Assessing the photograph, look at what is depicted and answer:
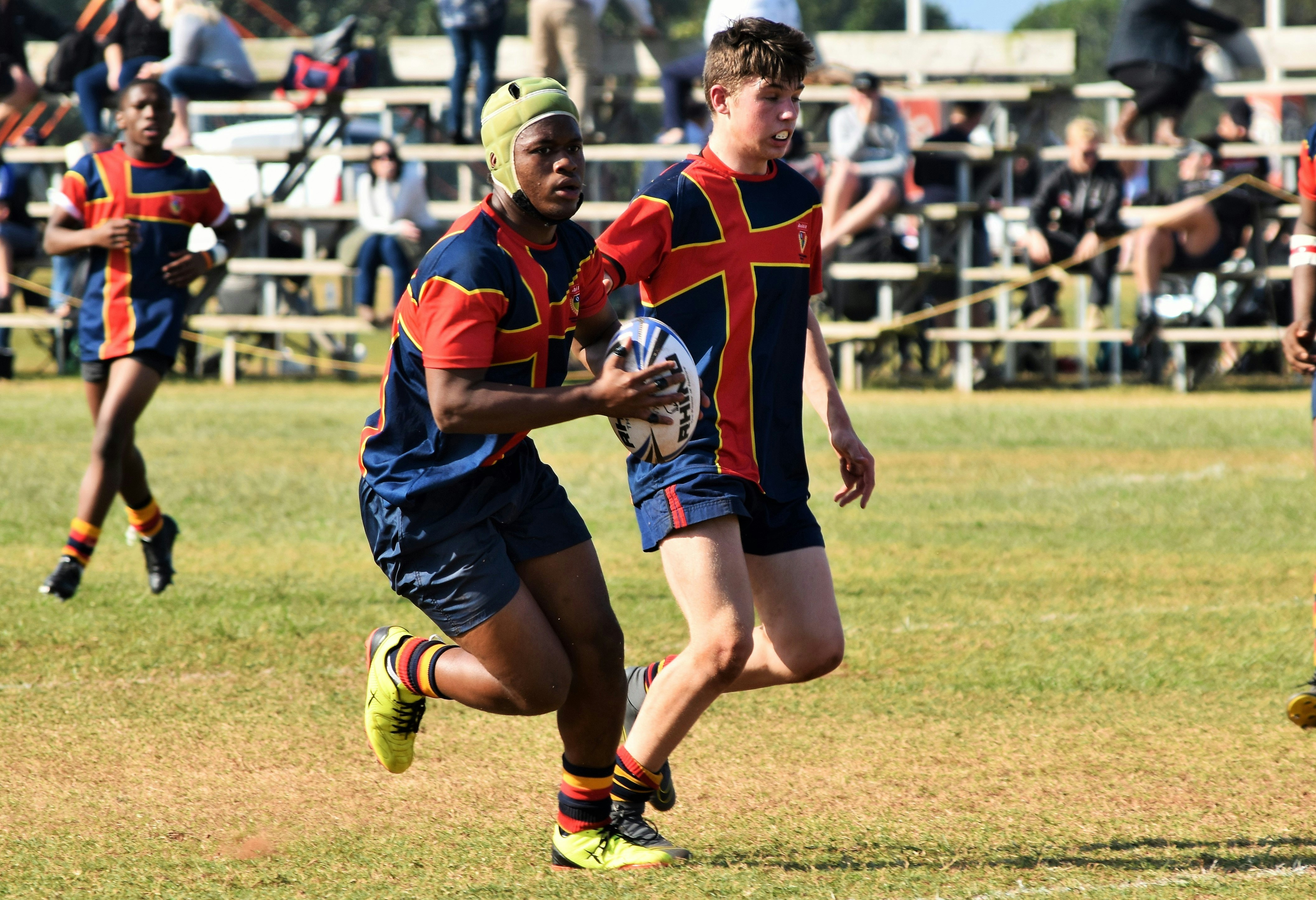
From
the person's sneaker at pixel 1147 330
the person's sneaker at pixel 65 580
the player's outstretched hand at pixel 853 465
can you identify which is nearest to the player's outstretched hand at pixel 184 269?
the person's sneaker at pixel 65 580

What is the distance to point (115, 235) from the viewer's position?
8.22 m

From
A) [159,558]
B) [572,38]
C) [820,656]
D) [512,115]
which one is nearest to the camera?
[512,115]

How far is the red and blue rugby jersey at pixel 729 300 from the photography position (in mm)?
4613

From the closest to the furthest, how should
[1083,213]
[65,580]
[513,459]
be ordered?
[513,459]
[65,580]
[1083,213]

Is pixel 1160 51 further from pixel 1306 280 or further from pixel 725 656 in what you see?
pixel 725 656

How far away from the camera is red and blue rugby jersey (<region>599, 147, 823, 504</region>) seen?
461 centimetres

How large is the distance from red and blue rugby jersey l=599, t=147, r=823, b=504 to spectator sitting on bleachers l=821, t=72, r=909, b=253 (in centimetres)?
1123

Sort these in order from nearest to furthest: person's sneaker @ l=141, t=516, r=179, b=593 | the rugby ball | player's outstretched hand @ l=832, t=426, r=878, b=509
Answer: the rugby ball → player's outstretched hand @ l=832, t=426, r=878, b=509 → person's sneaker @ l=141, t=516, r=179, b=593

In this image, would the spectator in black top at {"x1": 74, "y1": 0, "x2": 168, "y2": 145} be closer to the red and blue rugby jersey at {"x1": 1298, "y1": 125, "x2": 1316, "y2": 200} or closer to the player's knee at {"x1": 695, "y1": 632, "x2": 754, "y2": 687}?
the red and blue rugby jersey at {"x1": 1298, "y1": 125, "x2": 1316, "y2": 200}

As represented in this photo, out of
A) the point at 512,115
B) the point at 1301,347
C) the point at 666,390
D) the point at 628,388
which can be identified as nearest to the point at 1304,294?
the point at 1301,347

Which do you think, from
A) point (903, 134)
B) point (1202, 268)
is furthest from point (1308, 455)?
point (903, 134)

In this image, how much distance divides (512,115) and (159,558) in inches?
185

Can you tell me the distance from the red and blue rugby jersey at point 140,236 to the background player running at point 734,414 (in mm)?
4282

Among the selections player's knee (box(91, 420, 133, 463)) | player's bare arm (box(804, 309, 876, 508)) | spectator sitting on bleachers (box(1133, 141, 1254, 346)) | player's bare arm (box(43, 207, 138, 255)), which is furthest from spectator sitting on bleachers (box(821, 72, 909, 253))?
player's bare arm (box(804, 309, 876, 508))
